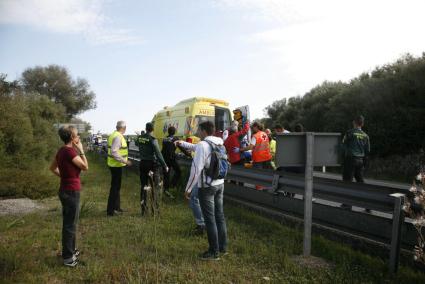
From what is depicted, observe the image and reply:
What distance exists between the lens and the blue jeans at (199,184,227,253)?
555 centimetres

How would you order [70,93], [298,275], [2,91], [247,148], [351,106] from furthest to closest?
[70,93] < [351,106] < [2,91] < [247,148] < [298,275]

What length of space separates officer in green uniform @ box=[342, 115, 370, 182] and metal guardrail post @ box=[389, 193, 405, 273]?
14.0ft

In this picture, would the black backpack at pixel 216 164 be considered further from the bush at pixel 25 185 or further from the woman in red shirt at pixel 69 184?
the bush at pixel 25 185

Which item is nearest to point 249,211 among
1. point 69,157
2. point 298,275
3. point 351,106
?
point 298,275

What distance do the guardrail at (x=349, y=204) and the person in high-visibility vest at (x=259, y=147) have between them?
125 cm

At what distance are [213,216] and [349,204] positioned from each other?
2009mm

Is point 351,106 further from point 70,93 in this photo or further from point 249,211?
point 70,93

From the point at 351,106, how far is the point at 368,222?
20.4m

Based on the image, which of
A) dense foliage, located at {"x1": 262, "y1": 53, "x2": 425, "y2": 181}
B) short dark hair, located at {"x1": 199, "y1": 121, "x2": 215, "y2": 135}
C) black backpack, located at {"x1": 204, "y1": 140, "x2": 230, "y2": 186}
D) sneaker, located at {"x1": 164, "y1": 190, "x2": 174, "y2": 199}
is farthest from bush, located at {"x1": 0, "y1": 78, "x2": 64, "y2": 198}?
dense foliage, located at {"x1": 262, "y1": 53, "x2": 425, "y2": 181}

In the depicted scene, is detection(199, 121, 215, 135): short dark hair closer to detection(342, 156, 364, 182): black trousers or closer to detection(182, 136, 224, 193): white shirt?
detection(182, 136, 224, 193): white shirt

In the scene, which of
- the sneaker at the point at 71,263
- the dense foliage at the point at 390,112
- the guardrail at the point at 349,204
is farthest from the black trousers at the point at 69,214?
the dense foliage at the point at 390,112

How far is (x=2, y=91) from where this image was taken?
13305 millimetres

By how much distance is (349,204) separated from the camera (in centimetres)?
602

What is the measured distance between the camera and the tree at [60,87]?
56.9 meters
